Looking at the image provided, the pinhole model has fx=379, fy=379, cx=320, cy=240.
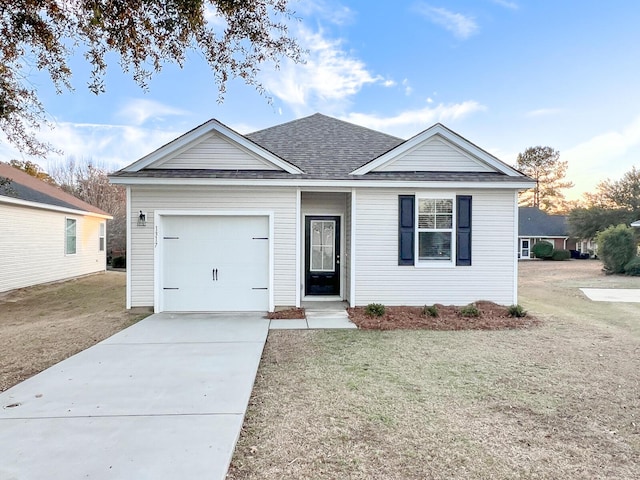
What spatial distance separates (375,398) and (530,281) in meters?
15.9

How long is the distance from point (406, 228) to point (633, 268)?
16607 millimetres

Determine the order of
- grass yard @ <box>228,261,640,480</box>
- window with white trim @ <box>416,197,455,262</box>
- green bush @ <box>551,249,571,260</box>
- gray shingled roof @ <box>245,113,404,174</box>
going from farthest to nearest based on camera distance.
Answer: green bush @ <box>551,249,571,260</box>, gray shingled roof @ <box>245,113,404,174</box>, window with white trim @ <box>416,197,455,262</box>, grass yard @ <box>228,261,640,480</box>

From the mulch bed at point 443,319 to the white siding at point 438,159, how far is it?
3.28m

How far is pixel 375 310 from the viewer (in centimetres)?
817

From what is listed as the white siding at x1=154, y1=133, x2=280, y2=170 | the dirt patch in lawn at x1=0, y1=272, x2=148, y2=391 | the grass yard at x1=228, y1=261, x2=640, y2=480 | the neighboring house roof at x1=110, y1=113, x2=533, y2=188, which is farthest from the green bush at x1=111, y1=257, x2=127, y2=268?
the grass yard at x1=228, y1=261, x2=640, y2=480

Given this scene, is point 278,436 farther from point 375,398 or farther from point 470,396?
point 470,396

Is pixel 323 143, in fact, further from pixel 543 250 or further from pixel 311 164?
pixel 543 250

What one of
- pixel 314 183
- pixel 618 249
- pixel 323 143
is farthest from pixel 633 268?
pixel 314 183

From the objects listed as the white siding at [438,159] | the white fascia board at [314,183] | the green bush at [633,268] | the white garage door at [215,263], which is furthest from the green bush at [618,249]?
the white garage door at [215,263]

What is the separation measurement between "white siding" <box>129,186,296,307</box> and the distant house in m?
32.4

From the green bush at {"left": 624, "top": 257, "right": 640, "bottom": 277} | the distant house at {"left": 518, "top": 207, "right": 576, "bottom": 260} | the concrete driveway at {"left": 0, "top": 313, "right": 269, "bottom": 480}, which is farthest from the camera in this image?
the distant house at {"left": 518, "top": 207, "right": 576, "bottom": 260}

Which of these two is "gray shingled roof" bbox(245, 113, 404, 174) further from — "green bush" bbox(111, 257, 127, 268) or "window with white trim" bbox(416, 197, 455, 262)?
"green bush" bbox(111, 257, 127, 268)

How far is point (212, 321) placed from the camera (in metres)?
7.75

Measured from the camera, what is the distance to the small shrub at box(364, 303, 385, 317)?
8.14m
